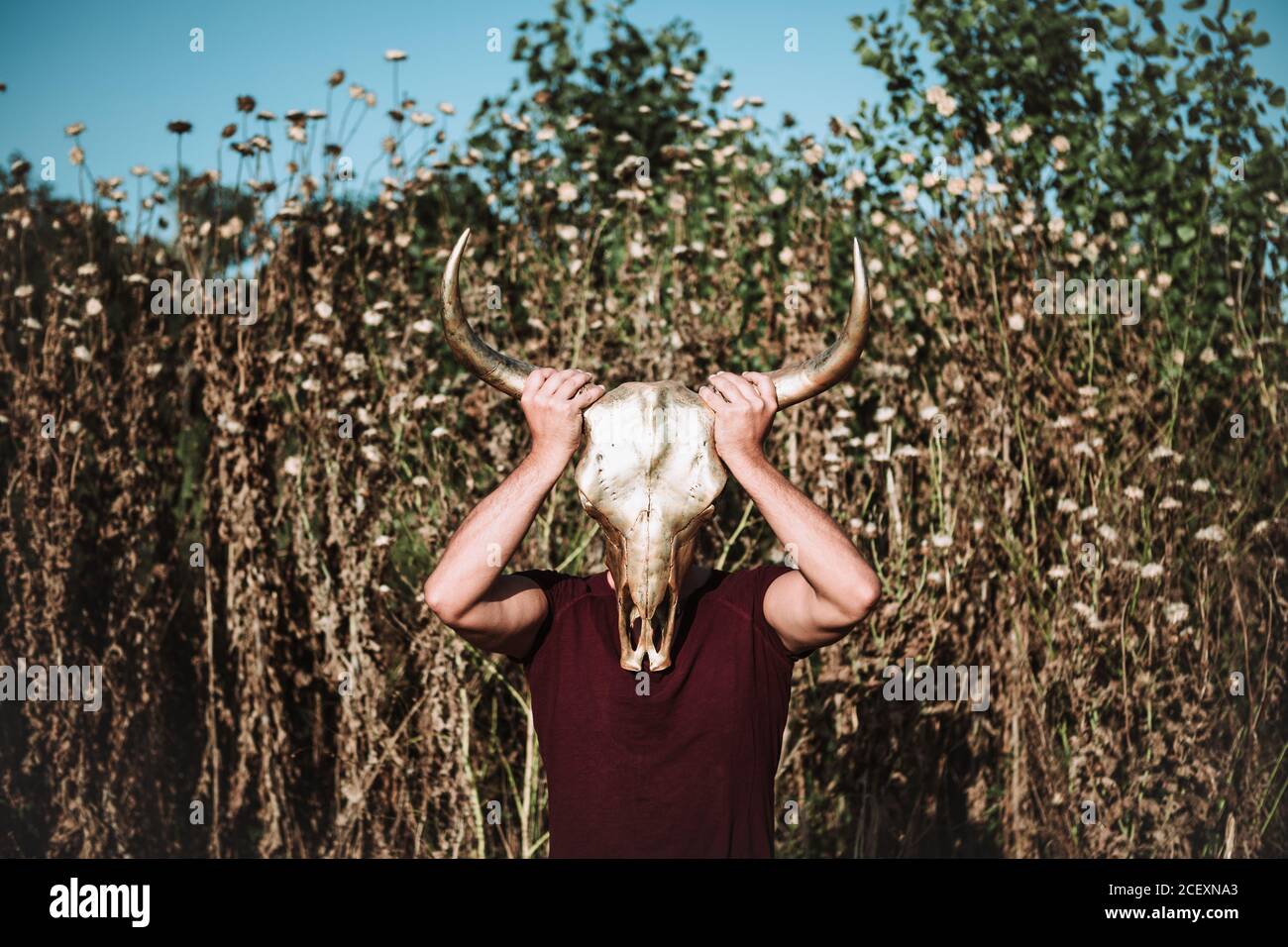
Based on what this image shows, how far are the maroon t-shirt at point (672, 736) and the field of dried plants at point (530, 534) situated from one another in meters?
1.97

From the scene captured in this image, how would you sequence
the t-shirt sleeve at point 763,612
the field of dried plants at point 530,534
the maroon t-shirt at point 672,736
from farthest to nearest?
the field of dried plants at point 530,534
the t-shirt sleeve at point 763,612
the maroon t-shirt at point 672,736

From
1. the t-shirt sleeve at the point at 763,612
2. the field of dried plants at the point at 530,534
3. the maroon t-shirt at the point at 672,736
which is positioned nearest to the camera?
the maroon t-shirt at the point at 672,736

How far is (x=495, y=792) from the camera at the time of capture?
514 cm

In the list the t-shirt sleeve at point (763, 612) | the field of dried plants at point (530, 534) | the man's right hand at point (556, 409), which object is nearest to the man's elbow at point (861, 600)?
the t-shirt sleeve at point (763, 612)

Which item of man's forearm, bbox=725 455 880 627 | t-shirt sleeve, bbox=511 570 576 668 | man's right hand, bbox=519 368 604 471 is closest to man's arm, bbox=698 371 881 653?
man's forearm, bbox=725 455 880 627

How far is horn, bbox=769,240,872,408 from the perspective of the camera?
104 inches

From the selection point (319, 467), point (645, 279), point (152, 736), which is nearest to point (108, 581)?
point (152, 736)

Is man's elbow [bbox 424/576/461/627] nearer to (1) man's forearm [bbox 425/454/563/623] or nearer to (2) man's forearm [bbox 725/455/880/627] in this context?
(1) man's forearm [bbox 425/454/563/623]

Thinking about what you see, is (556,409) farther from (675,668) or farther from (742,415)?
(675,668)

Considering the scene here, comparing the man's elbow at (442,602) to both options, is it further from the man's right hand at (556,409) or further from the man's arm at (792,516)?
the man's arm at (792,516)

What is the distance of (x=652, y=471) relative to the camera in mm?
2695

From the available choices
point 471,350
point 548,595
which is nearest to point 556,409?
point 471,350

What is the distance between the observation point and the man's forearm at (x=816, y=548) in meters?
2.65

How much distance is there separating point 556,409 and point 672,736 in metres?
0.70
